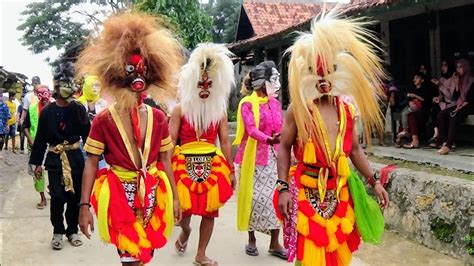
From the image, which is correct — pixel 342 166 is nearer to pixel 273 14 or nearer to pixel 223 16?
pixel 273 14

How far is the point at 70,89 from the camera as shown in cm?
529

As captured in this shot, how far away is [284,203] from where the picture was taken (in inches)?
129

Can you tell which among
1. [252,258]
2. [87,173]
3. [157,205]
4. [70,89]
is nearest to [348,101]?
[157,205]

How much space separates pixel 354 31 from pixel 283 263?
91.1 inches

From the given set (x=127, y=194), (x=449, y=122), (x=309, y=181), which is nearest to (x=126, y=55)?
(x=127, y=194)

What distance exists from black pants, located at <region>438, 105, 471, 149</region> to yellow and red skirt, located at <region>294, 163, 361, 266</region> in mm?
4498

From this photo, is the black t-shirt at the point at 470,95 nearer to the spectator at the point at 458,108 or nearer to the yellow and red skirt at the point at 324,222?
the spectator at the point at 458,108

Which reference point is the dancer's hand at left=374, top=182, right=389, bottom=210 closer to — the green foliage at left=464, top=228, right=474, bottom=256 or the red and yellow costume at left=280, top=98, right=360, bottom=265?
the red and yellow costume at left=280, top=98, right=360, bottom=265

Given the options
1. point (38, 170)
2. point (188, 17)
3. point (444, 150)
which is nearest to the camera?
point (38, 170)

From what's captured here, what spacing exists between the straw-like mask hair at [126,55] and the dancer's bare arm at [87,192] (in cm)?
39

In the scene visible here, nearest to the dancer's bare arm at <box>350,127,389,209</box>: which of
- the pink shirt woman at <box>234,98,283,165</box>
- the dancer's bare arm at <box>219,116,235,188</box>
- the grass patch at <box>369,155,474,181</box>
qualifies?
the pink shirt woman at <box>234,98,283,165</box>

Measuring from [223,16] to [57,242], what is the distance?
33.3 metres

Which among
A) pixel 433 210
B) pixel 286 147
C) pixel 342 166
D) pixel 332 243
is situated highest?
pixel 286 147

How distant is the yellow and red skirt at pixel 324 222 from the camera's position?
3223 mm
